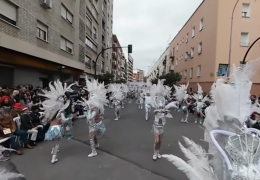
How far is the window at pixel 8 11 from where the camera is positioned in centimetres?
1030

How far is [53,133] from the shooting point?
5344mm

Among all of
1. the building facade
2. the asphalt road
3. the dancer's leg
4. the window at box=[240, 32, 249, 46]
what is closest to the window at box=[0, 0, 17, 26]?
the building facade

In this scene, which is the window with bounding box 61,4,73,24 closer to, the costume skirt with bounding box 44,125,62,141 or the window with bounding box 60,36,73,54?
the window with bounding box 60,36,73,54

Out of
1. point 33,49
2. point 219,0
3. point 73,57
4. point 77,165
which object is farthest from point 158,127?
point 219,0

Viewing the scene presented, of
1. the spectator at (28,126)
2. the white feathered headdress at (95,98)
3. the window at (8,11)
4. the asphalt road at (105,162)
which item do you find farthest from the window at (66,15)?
the asphalt road at (105,162)

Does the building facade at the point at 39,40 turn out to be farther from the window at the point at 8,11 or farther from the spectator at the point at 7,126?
the spectator at the point at 7,126

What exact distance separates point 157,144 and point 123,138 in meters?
2.32

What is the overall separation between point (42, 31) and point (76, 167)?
1256 centimetres

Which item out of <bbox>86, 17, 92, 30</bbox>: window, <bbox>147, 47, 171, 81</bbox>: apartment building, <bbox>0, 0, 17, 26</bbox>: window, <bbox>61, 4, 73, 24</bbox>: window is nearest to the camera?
<bbox>0, 0, 17, 26</bbox>: window

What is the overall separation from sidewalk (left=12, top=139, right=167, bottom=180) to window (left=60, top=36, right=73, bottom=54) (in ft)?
45.6

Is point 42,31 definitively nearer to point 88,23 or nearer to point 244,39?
point 88,23

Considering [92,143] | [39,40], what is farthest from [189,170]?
[39,40]

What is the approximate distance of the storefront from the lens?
36.0 feet

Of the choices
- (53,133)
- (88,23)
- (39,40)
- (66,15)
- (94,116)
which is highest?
(88,23)
